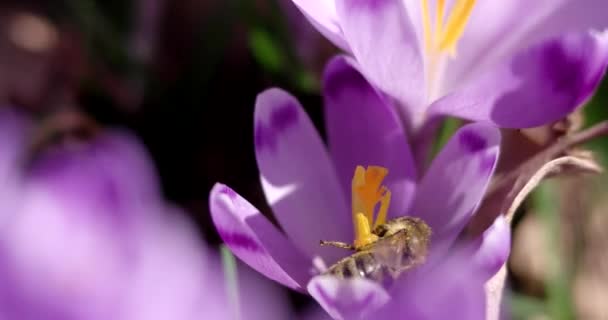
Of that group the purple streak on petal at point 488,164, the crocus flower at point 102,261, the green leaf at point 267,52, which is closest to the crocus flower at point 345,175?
the purple streak on petal at point 488,164

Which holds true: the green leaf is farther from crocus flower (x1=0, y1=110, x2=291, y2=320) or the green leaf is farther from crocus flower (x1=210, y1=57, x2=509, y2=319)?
crocus flower (x1=0, y1=110, x2=291, y2=320)

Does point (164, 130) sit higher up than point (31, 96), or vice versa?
point (31, 96)

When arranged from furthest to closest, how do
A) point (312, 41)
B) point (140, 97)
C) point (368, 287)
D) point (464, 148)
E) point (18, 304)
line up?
point (140, 97) < point (312, 41) < point (464, 148) < point (368, 287) < point (18, 304)

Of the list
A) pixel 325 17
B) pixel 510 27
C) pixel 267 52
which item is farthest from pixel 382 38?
pixel 267 52

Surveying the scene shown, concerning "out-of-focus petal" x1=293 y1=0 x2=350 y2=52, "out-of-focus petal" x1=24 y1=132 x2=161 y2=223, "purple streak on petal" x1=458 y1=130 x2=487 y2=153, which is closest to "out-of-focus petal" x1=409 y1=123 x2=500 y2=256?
"purple streak on petal" x1=458 y1=130 x2=487 y2=153

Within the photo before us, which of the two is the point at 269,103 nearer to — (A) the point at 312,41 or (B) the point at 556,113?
(B) the point at 556,113

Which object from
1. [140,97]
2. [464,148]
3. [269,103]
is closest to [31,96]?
[140,97]
